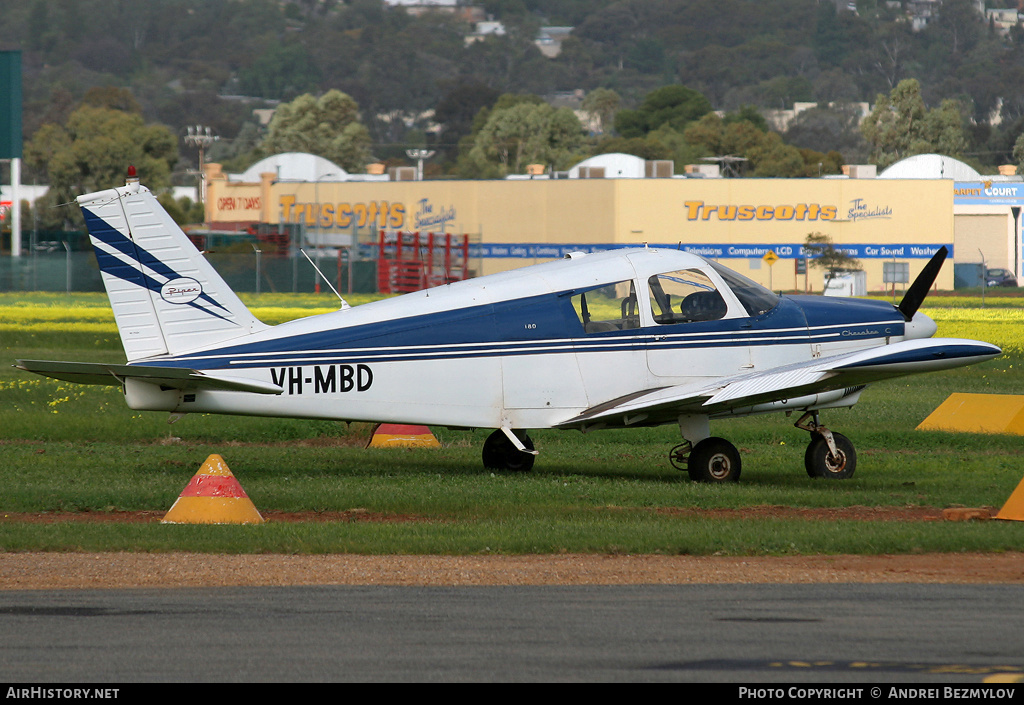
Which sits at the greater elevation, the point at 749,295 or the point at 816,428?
the point at 749,295

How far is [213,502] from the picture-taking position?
12.5 m

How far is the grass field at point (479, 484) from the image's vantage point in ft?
37.9

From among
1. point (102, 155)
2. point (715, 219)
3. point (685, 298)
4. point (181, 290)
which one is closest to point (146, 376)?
point (181, 290)

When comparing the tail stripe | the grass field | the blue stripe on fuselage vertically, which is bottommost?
the grass field

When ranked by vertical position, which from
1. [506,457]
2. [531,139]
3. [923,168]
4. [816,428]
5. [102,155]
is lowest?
[506,457]

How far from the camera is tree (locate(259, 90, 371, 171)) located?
159 meters

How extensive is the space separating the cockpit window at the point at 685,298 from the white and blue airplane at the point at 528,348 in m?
0.02

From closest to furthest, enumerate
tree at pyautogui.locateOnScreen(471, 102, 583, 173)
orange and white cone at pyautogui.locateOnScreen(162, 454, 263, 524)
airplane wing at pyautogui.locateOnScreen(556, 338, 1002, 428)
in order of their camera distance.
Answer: orange and white cone at pyautogui.locateOnScreen(162, 454, 263, 524)
airplane wing at pyautogui.locateOnScreen(556, 338, 1002, 428)
tree at pyautogui.locateOnScreen(471, 102, 583, 173)

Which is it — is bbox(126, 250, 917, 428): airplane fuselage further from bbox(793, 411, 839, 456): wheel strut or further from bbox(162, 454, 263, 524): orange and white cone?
bbox(162, 454, 263, 524): orange and white cone

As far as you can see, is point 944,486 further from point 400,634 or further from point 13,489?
point 13,489

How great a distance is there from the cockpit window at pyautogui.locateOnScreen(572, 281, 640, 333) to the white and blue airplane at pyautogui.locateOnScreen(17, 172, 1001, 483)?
0.02 metres

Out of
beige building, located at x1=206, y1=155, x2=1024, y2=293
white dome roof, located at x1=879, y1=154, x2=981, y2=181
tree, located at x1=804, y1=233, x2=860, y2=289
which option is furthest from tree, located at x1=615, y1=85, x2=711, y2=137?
tree, located at x1=804, y1=233, x2=860, y2=289

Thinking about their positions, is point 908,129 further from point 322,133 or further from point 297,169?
point 297,169

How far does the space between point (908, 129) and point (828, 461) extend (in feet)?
478
